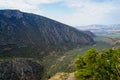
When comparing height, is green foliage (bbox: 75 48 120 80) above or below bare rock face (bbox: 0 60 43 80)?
above

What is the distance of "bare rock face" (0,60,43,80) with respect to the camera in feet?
559

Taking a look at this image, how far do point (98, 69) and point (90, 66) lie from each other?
343 cm

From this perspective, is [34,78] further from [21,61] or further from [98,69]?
[98,69]

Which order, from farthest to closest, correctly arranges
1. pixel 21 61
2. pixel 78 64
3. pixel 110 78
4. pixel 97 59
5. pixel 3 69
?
pixel 21 61
pixel 3 69
pixel 78 64
pixel 97 59
pixel 110 78

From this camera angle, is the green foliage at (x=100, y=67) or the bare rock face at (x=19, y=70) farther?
the bare rock face at (x=19, y=70)

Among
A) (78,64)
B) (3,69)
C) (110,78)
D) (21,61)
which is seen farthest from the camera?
(21,61)

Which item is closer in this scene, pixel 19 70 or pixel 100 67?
pixel 100 67

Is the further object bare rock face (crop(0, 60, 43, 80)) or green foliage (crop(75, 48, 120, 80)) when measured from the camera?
bare rock face (crop(0, 60, 43, 80))

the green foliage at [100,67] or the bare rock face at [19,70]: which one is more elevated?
the green foliage at [100,67]

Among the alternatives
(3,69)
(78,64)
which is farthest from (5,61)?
(78,64)

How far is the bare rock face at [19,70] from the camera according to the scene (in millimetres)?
170250

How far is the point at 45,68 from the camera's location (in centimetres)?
19900

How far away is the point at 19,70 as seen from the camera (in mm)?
178250

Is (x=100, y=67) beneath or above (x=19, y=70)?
above
